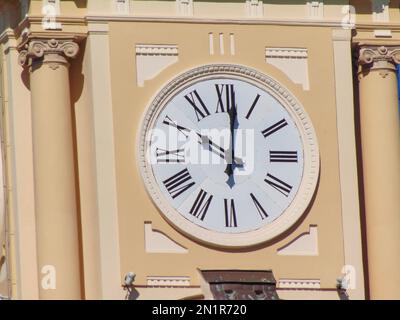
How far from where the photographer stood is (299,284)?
136 feet

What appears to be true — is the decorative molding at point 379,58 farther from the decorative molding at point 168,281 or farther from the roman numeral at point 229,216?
the decorative molding at point 168,281

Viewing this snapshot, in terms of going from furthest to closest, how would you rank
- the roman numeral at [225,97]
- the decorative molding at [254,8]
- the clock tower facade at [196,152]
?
the decorative molding at [254,8] → the roman numeral at [225,97] → the clock tower facade at [196,152]

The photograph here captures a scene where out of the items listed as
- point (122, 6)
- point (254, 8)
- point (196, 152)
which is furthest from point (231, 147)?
point (122, 6)

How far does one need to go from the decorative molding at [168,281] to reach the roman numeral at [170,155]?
0.90m

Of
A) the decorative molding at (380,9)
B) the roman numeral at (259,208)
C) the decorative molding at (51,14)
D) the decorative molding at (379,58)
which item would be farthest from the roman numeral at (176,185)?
the decorative molding at (380,9)

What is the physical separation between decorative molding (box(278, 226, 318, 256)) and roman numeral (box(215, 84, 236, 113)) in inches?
43.9

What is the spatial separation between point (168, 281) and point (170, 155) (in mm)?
969

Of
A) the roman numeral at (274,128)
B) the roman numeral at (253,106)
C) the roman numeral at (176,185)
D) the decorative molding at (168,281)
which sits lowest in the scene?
the decorative molding at (168,281)

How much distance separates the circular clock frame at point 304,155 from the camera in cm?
4128

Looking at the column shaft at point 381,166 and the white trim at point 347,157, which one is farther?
the column shaft at point 381,166

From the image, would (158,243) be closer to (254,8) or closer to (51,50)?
(51,50)

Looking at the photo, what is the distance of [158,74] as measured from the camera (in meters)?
41.5

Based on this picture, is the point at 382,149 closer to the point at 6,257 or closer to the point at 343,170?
the point at 343,170

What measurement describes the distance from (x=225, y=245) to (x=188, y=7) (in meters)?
1.87
